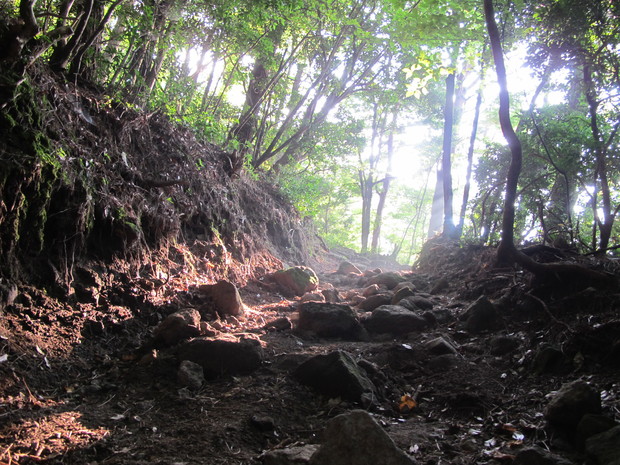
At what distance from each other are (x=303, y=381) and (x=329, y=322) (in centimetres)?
164

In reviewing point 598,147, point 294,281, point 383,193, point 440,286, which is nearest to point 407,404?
point 294,281

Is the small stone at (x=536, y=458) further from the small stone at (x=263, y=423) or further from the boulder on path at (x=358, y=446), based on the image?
the small stone at (x=263, y=423)

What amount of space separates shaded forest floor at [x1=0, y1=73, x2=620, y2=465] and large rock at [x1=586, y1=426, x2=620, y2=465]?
0.14 meters

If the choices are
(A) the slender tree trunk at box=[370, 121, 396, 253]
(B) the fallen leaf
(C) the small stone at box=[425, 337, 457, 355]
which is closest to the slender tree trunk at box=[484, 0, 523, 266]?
(C) the small stone at box=[425, 337, 457, 355]

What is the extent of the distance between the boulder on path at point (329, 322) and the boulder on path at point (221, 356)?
138 centimetres

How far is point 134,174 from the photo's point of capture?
504cm

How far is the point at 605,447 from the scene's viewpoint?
2.05 m

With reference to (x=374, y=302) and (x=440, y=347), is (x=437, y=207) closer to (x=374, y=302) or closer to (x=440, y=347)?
(x=374, y=302)

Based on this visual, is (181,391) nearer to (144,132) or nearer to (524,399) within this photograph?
(524,399)

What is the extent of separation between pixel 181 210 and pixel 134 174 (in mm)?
955

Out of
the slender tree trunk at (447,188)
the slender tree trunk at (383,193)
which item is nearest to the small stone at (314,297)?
the slender tree trunk at (447,188)

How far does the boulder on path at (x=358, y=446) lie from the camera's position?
205 centimetres

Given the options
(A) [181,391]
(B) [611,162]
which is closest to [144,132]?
(A) [181,391]

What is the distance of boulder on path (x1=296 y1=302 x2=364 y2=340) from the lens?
5.03 metres
